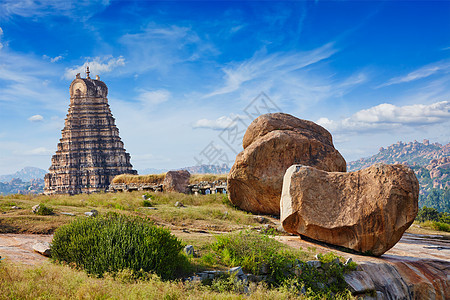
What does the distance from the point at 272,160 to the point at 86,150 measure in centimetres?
4113

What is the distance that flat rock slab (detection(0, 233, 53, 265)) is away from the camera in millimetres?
7406

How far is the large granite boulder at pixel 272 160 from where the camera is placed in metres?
16.4

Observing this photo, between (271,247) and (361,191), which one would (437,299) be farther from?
(271,247)

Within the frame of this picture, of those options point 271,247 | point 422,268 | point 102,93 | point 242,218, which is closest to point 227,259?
point 271,247

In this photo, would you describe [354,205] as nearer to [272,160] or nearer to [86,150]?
[272,160]

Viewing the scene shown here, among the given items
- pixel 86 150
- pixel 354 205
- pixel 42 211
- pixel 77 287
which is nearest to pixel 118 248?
pixel 77 287

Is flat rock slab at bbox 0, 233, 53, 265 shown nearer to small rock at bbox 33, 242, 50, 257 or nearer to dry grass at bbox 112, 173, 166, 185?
small rock at bbox 33, 242, 50, 257

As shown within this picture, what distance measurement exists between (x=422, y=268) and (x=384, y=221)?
6.07 feet

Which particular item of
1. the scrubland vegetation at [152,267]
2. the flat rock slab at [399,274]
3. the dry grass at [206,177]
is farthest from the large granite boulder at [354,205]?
the dry grass at [206,177]

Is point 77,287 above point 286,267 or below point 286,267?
above

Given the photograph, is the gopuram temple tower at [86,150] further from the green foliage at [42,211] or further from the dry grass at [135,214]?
the green foliage at [42,211]

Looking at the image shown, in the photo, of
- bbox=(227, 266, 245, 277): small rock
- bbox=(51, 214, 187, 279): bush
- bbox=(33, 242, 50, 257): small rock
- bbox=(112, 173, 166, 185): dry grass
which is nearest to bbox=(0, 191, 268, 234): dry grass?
bbox=(33, 242, 50, 257): small rock

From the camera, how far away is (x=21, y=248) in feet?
27.8

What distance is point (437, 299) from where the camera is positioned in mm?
9258
